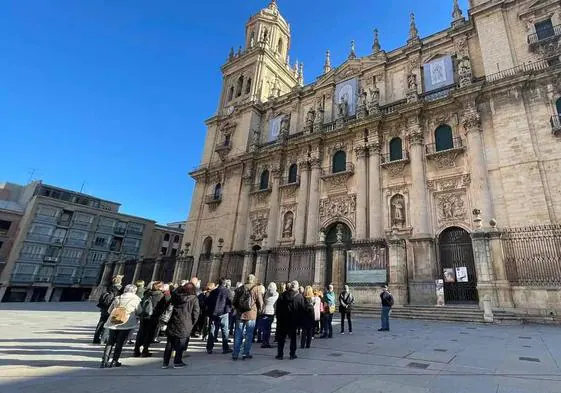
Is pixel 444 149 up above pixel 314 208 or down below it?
above

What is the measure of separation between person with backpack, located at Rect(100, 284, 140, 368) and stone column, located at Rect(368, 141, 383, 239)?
1494 cm

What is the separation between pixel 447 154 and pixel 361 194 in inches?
208

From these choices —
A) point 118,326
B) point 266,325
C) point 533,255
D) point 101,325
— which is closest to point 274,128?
point 533,255

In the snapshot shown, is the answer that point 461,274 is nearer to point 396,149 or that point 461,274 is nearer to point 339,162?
point 396,149

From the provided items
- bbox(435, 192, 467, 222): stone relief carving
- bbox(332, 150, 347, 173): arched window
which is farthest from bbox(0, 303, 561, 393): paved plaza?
bbox(332, 150, 347, 173): arched window

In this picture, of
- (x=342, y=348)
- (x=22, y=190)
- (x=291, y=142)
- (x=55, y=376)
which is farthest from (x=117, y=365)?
(x=22, y=190)

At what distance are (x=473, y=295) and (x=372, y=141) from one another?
10.6 meters

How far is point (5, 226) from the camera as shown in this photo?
3747 cm

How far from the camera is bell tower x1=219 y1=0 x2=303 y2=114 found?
31.6 metres

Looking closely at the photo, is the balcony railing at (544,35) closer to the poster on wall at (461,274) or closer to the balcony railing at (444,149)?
the balcony railing at (444,149)

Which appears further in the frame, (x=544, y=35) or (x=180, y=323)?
(x=544, y=35)

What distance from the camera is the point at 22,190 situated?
1689 inches

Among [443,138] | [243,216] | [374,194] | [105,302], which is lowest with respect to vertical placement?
[105,302]

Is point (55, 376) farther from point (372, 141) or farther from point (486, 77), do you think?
point (486, 77)
